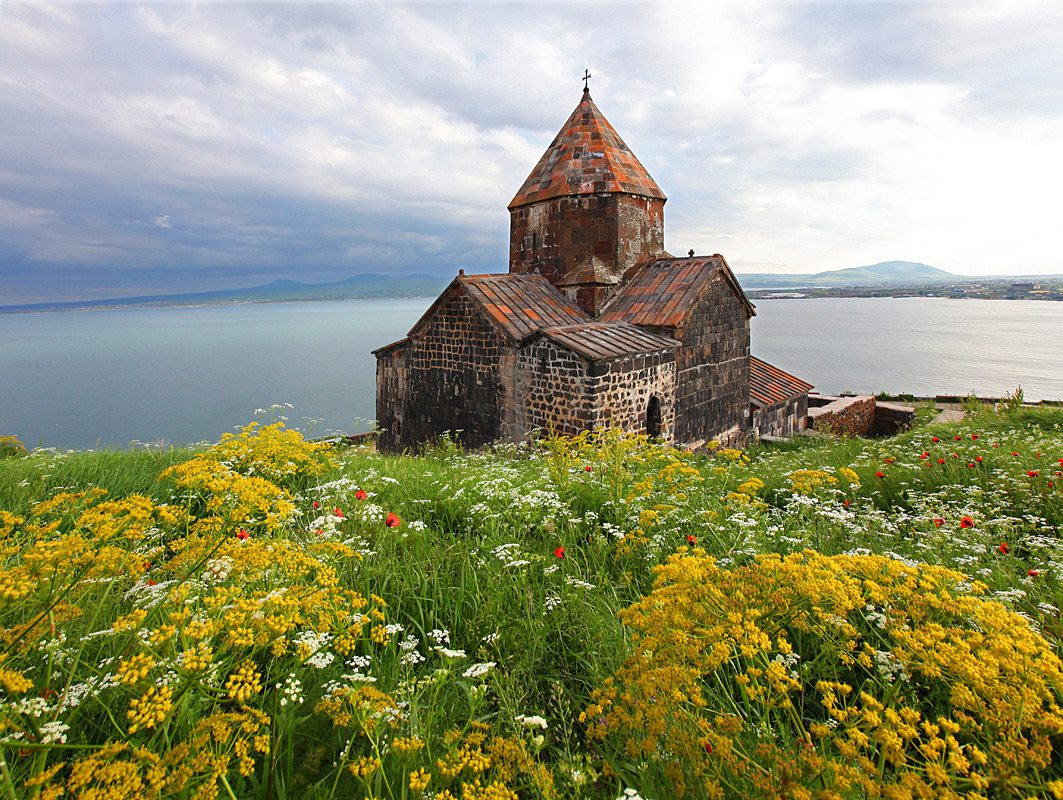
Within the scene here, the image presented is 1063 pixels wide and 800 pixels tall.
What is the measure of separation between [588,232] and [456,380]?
4.39 metres

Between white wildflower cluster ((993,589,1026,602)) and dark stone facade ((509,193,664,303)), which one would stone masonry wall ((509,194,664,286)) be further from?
white wildflower cluster ((993,589,1026,602))

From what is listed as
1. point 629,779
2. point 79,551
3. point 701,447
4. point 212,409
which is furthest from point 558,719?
point 212,409

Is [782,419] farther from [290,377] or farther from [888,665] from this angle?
[290,377]

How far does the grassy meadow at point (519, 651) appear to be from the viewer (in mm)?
1787

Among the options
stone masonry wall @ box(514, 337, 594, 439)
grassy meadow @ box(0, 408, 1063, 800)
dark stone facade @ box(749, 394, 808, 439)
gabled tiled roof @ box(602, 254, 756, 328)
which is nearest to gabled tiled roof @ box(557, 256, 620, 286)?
gabled tiled roof @ box(602, 254, 756, 328)

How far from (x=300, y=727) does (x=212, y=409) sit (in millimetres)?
46109

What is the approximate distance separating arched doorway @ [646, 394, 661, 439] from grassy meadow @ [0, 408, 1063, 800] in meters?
5.84

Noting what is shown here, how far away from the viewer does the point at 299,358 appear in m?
78.1

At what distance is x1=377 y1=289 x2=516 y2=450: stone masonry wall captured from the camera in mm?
10984

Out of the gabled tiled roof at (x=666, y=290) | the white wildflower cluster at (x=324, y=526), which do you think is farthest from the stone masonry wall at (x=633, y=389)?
the white wildflower cluster at (x=324, y=526)

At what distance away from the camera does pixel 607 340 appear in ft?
33.1

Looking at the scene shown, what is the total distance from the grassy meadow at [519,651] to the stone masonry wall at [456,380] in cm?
607

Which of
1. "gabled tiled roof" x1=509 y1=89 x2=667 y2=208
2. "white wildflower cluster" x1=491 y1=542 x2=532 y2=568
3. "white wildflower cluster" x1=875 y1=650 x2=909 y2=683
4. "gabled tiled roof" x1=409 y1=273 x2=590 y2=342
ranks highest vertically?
"gabled tiled roof" x1=509 y1=89 x2=667 y2=208

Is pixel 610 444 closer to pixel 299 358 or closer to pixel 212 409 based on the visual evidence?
pixel 212 409
